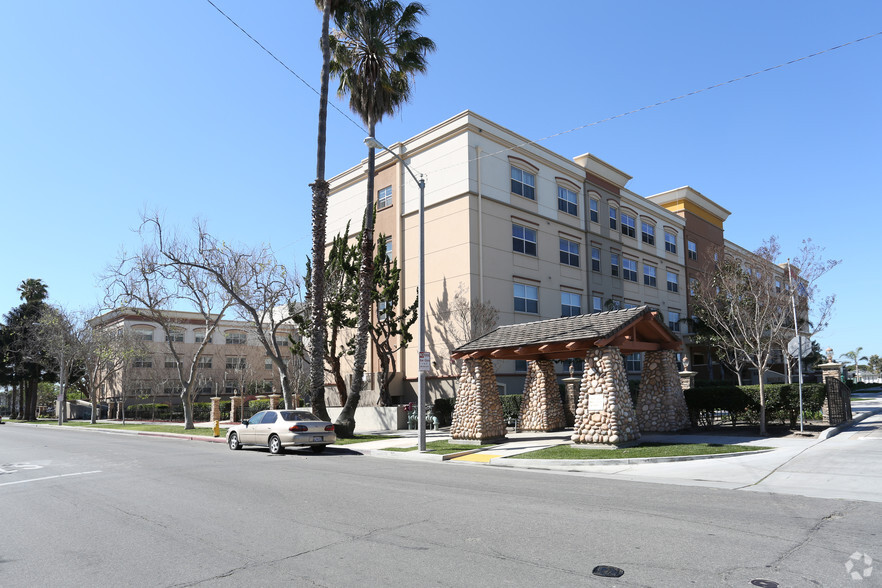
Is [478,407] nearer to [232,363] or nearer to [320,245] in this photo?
[320,245]

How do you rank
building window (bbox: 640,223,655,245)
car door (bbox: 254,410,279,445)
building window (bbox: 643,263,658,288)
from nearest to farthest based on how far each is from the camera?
car door (bbox: 254,410,279,445)
building window (bbox: 643,263,658,288)
building window (bbox: 640,223,655,245)

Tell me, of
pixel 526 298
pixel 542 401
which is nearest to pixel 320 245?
pixel 542 401

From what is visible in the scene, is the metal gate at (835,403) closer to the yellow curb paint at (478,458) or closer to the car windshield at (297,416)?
the yellow curb paint at (478,458)

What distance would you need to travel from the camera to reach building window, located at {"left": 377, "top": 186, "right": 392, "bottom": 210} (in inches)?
1372

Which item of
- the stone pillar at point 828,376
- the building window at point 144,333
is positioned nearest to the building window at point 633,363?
the stone pillar at point 828,376

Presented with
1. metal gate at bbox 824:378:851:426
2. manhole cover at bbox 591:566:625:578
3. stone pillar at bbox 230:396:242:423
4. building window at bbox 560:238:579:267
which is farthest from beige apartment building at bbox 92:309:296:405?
manhole cover at bbox 591:566:625:578

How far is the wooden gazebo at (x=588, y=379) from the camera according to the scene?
55.6ft

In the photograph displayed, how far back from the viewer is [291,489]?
11.0 metres

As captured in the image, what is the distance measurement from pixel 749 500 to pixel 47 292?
71.0 meters

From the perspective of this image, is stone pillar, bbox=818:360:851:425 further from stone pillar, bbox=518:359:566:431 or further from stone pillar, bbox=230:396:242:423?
stone pillar, bbox=230:396:242:423

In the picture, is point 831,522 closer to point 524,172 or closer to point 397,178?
point 524,172

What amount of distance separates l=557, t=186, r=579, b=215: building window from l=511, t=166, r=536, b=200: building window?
2490 millimetres

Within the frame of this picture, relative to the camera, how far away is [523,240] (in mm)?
32406

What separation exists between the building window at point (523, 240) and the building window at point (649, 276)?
13488 mm
